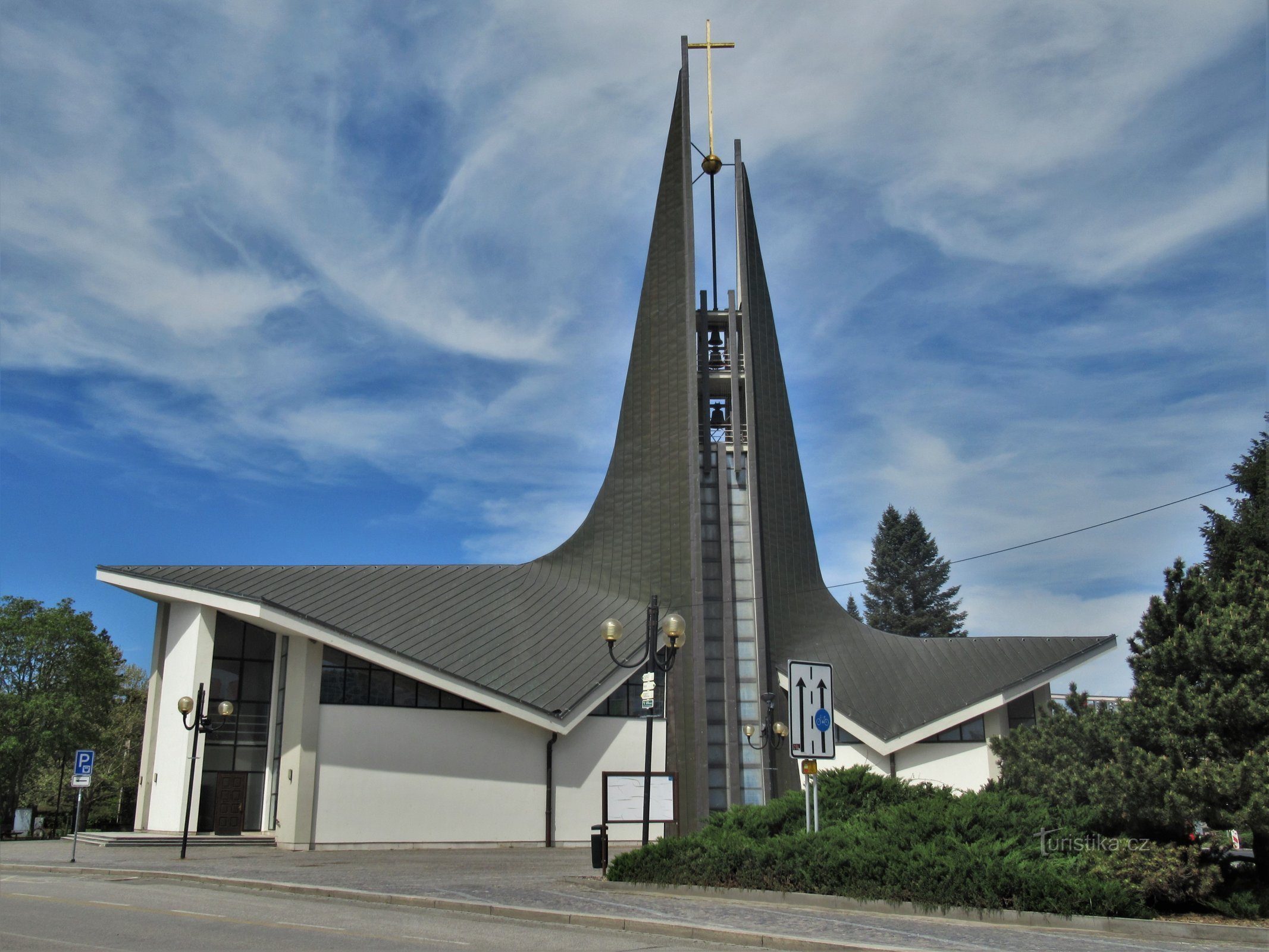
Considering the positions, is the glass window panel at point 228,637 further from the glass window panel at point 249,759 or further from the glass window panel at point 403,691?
the glass window panel at point 403,691

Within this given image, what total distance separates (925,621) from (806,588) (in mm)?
40287

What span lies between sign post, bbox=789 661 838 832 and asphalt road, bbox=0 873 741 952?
11.6ft

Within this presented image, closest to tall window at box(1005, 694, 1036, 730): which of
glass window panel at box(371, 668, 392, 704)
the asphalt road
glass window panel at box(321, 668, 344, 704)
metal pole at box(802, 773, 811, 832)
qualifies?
metal pole at box(802, 773, 811, 832)

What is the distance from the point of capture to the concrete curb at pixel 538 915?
8.22m

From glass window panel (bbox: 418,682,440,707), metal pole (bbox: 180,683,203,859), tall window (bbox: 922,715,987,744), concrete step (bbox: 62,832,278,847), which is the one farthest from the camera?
tall window (bbox: 922,715,987,744)

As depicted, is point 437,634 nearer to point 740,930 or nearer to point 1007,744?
point 1007,744

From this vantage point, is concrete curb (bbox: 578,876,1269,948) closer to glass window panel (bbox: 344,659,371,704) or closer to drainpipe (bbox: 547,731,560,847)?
drainpipe (bbox: 547,731,560,847)

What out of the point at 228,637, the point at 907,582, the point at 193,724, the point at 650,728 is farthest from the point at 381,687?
the point at 907,582

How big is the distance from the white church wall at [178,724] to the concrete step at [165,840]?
0.73 m

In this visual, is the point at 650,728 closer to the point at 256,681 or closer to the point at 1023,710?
the point at 1023,710

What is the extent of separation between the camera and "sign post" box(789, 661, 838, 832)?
12008 millimetres

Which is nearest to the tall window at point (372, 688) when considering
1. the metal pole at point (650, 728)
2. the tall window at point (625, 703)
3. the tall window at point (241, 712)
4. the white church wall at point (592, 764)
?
the white church wall at point (592, 764)

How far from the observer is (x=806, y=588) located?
88.5ft

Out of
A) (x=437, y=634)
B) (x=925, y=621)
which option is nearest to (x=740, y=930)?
(x=437, y=634)
